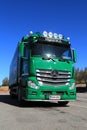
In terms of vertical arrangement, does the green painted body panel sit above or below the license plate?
above

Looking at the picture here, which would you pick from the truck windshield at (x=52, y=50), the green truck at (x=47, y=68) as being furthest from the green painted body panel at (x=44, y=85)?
the truck windshield at (x=52, y=50)

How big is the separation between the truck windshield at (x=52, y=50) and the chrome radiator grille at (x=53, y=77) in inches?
33.6

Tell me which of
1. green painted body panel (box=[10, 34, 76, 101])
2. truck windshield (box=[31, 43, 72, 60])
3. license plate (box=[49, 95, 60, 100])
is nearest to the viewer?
green painted body panel (box=[10, 34, 76, 101])

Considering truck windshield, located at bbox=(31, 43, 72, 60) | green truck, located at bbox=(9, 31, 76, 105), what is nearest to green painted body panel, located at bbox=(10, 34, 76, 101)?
green truck, located at bbox=(9, 31, 76, 105)

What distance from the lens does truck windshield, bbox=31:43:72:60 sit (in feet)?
54.7

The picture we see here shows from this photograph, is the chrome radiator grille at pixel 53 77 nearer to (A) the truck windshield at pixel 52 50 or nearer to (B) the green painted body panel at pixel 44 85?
(B) the green painted body panel at pixel 44 85

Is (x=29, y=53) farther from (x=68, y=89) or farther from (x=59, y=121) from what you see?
(x=59, y=121)

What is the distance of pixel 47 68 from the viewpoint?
16328 mm

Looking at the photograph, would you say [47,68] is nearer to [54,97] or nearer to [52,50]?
[52,50]

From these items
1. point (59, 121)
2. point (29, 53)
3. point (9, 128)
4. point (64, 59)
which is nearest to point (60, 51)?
point (64, 59)

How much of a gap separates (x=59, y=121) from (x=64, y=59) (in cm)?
646

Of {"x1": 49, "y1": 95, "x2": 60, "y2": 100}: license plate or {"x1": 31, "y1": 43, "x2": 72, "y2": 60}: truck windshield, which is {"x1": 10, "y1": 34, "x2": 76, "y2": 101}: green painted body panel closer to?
{"x1": 49, "y1": 95, "x2": 60, "y2": 100}: license plate

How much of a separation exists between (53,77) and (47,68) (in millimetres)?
529

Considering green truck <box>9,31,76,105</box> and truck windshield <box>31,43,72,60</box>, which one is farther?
truck windshield <box>31,43,72,60</box>
